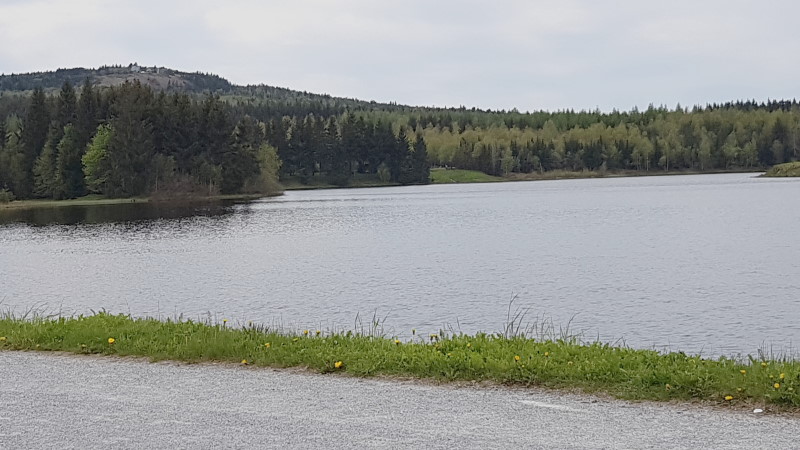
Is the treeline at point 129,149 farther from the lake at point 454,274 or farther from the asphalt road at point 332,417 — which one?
the asphalt road at point 332,417

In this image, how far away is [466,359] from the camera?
11328mm

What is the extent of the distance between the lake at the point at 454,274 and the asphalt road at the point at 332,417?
8.38 meters

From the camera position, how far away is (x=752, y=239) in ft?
145

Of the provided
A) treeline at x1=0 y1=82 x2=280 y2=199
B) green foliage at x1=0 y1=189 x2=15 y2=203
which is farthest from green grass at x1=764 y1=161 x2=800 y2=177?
green foliage at x1=0 y1=189 x2=15 y2=203

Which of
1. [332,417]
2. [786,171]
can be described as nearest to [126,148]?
[786,171]

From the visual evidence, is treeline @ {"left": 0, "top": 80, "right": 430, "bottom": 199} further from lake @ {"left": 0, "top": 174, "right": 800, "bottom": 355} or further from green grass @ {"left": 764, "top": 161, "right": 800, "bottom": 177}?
green grass @ {"left": 764, "top": 161, "right": 800, "bottom": 177}

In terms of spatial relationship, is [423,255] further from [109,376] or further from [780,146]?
[780,146]

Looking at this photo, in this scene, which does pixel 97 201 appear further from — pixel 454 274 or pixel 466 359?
pixel 466 359

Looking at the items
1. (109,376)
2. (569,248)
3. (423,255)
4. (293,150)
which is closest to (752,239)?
(569,248)

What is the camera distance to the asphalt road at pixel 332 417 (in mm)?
8250

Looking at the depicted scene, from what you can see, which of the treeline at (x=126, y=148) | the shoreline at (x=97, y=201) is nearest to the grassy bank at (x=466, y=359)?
the shoreline at (x=97, y=201)

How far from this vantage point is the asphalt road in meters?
8.25

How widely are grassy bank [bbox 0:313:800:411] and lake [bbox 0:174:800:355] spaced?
5920mm

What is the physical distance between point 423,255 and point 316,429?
107 ft
